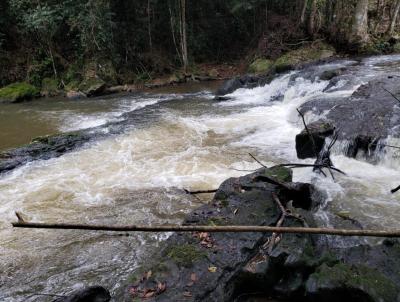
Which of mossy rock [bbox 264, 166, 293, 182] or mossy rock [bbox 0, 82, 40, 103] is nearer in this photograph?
mossy rock [bbox 264, 166, 293, 182]

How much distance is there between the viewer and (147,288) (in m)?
3.05

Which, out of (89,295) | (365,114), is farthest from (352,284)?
(365,114)

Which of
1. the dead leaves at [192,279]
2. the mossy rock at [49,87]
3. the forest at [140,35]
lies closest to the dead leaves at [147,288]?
the dead leaves at [192,279]

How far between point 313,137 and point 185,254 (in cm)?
407

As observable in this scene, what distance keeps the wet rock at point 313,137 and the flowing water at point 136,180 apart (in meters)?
0.47

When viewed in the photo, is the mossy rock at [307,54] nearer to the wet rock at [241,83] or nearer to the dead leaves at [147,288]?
the wet rock at [241,83]

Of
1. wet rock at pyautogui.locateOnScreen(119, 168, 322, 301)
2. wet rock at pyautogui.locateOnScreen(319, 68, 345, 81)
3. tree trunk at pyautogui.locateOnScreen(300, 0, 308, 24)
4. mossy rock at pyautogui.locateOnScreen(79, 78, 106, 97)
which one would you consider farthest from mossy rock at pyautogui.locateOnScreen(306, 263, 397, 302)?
tree trunk at pyautogui.locateOnScreen(300, 0, 308, 24)

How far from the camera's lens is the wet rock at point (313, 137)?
6594 mm

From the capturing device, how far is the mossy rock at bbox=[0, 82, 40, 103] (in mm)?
15180

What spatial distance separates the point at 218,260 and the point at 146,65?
1692 centimetres

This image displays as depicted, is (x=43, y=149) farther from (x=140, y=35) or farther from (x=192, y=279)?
(x=140, y=35)

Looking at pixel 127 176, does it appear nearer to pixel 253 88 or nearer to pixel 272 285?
pixel 272 285

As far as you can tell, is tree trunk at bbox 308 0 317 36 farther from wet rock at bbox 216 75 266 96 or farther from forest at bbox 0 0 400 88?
wet rock at bbox 216 75 266 96

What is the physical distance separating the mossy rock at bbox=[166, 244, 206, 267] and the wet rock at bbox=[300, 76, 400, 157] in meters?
4.63
